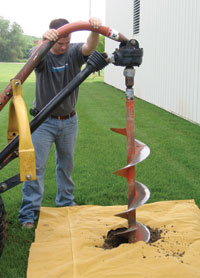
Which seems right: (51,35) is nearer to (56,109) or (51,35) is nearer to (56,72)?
(56,72)

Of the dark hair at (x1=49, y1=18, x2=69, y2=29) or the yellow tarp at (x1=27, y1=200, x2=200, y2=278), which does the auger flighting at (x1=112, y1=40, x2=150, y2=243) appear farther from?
the dark hair at (x1=49, y1=18, x2=69, y2=29)

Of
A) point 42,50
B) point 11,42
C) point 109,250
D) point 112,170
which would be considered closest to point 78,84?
point 42,50

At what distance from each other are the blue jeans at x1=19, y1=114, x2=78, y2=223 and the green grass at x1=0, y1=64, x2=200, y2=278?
0.72ft

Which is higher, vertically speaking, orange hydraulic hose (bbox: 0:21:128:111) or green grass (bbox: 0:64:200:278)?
orange hydraulic hose (bbox: 0:21:128:111)

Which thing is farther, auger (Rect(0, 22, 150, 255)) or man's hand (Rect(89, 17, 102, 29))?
man's hand (Rect(89, 17, 102, 29))

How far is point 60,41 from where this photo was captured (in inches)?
132

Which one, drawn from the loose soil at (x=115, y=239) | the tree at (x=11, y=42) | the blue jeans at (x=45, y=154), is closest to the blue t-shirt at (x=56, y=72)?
the blue jeans at (x=45, y=154)

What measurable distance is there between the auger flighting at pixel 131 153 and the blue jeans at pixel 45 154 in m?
0.65

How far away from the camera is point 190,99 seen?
9086 millimetres

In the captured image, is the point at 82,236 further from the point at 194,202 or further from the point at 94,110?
the point at 94,110

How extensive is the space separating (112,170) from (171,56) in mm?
5906

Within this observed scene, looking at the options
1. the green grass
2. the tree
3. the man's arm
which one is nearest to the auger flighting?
the man's arm

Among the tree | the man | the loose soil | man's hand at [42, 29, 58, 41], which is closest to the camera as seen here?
man's hand at [42, 29, 58, 41]

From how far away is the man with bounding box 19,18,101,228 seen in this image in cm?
346
